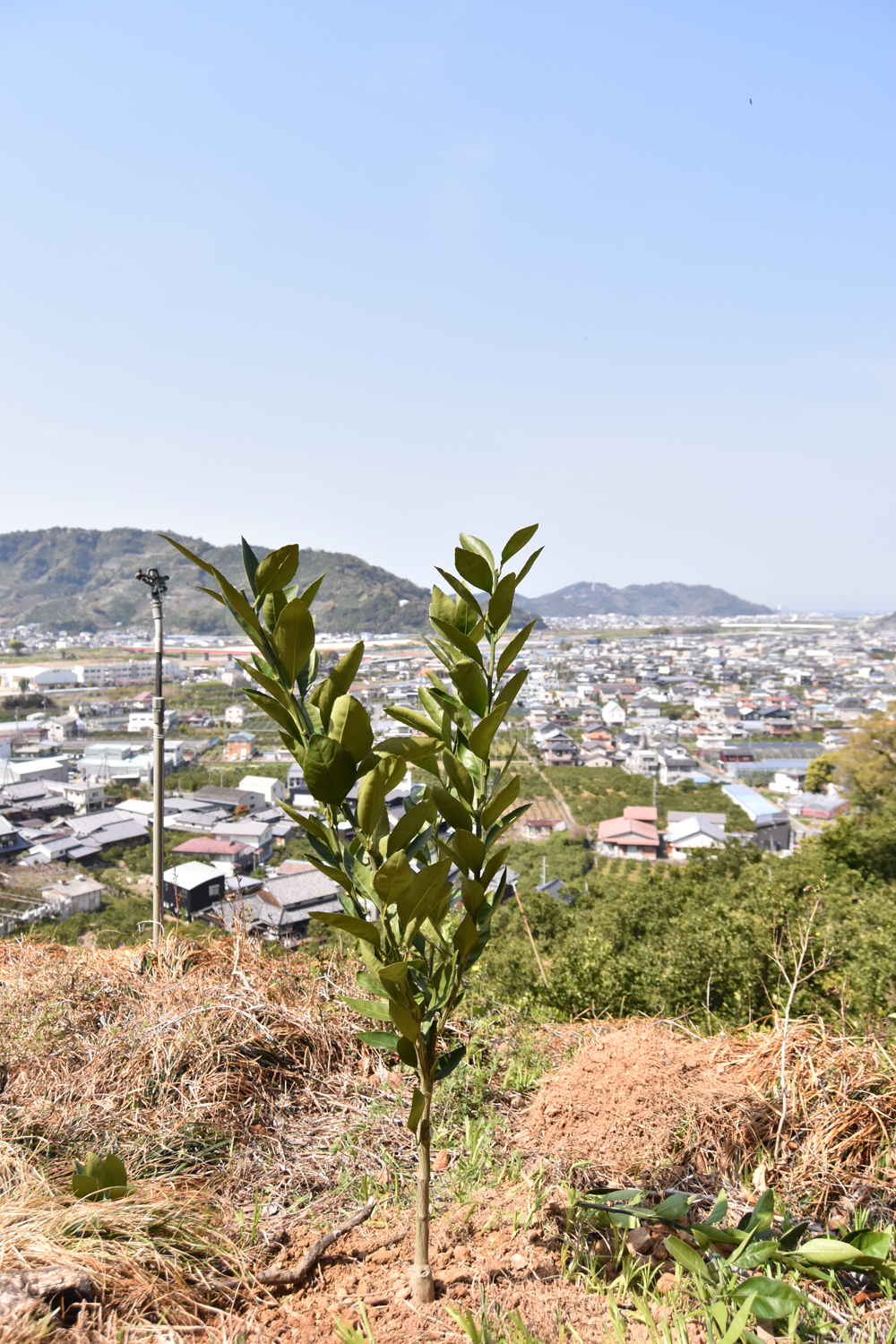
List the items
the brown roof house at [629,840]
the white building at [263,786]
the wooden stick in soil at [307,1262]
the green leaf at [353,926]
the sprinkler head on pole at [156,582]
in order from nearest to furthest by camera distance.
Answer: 1. the green leaf at [353,926]
2. the wooden stick in soil at [307,1262]
3. the sprinkler head on pole at [156,582]
4. the brown roof house at [629,840]
5. the white building at [263,786]

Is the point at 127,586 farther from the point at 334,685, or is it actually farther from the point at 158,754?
the point at 334,685

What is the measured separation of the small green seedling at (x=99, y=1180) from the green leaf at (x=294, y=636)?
43.7 inches

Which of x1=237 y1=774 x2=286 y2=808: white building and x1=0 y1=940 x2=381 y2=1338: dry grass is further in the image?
x1=237 y1=774 x2=286 y2=808: white building

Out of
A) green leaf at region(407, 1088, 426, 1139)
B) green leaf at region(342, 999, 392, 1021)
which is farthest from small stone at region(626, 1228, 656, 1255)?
green leaf at region(342, 999, 392, 1021)

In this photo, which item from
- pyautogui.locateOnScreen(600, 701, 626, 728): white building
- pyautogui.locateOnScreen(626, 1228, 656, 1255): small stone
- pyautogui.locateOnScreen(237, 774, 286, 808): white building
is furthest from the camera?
pyautogui.locateOnScreen(600, 701, 626, 728): white building

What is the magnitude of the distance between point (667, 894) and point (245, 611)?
9.62 meters

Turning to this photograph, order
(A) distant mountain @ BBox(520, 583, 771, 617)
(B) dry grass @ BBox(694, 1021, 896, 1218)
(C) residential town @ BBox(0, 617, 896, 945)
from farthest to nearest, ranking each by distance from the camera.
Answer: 1. (A) distant mountain @ BBox(520, 583, 771, 617)
2. (C) residential town @ BBox(0, 617, 896, 945)
3. (B) dry grass @ BBox(694, 1021, 896, 1218)

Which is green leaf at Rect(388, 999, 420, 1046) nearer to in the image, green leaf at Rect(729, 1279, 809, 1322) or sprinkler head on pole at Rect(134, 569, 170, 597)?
green leaf at Rect(729, 1279, 809, 1322)

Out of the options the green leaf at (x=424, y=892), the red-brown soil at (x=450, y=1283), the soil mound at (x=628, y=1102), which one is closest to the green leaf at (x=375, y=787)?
the green leaf at (x=424, y=892)

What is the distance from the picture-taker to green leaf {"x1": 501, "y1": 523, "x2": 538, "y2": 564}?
1.22 meters

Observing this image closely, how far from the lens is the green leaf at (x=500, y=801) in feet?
3.87

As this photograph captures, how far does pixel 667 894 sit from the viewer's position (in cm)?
966

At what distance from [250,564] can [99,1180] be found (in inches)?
49.2

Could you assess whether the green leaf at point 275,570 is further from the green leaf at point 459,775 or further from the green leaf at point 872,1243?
the green leaf at point 872,1243
